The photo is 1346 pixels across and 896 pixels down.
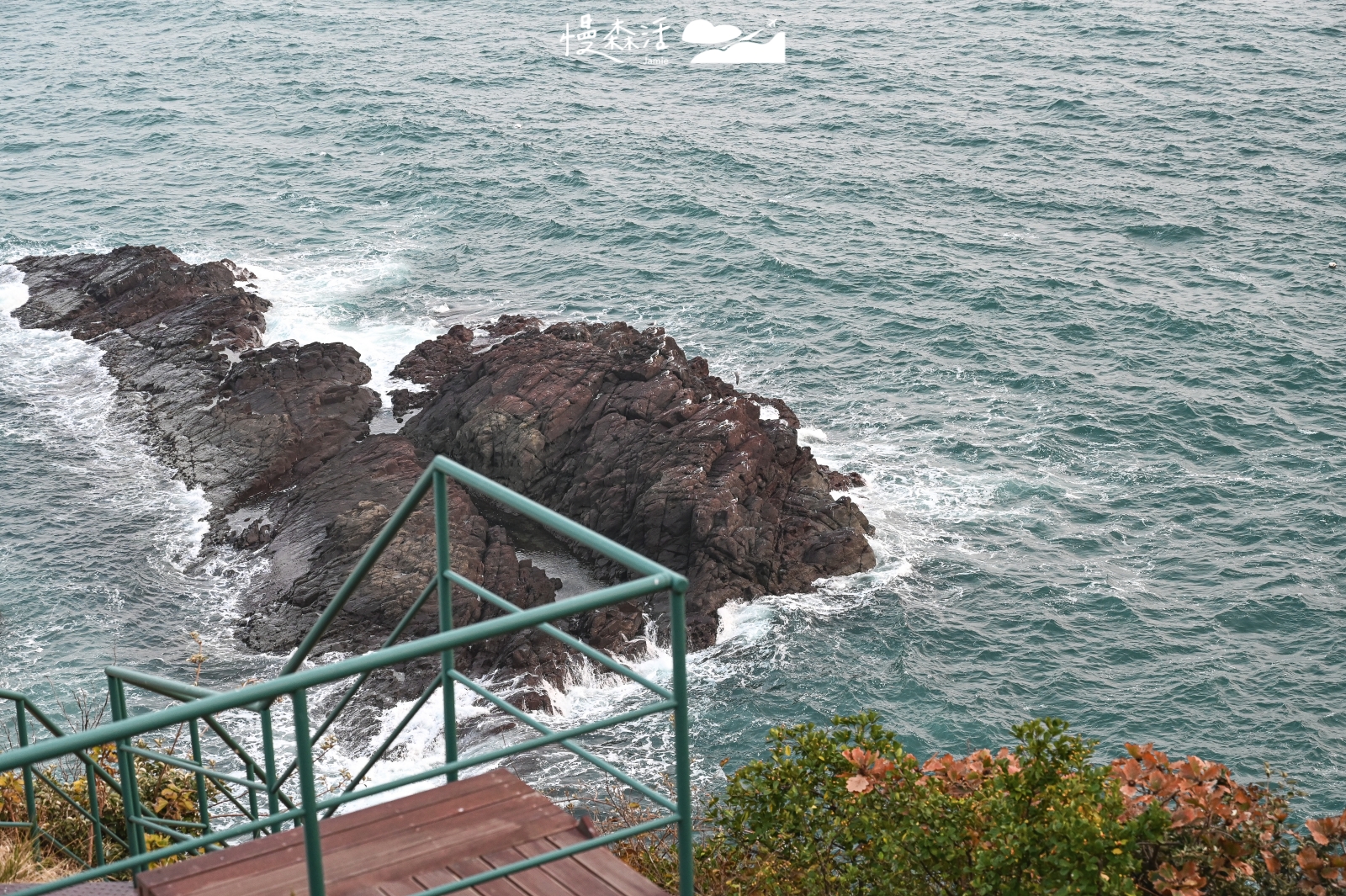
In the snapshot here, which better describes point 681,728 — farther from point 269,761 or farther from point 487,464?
point 487,464

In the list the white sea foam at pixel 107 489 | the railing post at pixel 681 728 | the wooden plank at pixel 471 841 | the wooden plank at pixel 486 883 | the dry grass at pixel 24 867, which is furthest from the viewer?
the white sea foam at pixel 107 489

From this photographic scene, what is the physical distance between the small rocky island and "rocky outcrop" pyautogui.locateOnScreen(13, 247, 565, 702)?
0.05 m

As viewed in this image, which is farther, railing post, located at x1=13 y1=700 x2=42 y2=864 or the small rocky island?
the small rocky island

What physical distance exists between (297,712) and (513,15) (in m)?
67.0

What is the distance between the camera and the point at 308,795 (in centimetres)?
379

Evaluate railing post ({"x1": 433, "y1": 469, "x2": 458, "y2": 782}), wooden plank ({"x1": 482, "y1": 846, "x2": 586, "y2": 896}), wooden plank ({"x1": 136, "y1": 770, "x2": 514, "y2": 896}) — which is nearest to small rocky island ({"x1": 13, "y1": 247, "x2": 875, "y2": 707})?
wooden plank ({"x1": 136, "y1": 770, "x2": 514, "y2": 896})

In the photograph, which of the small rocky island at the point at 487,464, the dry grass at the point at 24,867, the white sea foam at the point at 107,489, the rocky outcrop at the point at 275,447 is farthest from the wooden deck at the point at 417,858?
the white sea foam at the point at 107,489

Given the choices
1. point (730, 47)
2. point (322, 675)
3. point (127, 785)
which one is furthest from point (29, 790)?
point (730, 47)

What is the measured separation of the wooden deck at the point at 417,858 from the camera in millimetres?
4652

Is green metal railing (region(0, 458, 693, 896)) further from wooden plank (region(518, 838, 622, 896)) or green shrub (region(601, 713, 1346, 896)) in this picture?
green shrub (region(601, 713, 1346, 896))

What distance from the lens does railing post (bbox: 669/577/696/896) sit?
12.8ft

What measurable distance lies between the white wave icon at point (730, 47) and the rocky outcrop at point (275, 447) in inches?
1149

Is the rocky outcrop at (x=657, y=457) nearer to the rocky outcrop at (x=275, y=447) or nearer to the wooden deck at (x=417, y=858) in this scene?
the rocky outcrop at (x=275, y=447)

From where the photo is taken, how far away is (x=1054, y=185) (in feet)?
135
